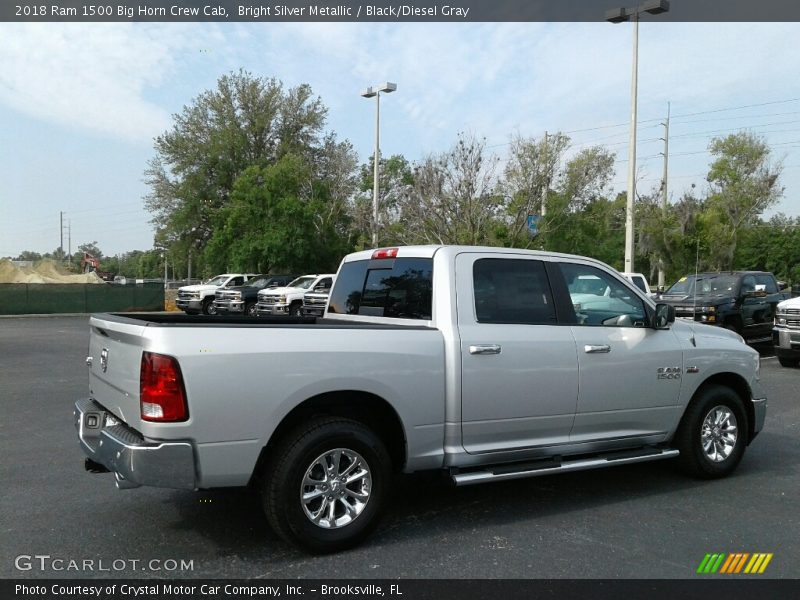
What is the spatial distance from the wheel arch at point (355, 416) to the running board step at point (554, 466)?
0.44 metres

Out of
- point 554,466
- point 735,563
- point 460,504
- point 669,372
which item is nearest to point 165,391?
point 460,504

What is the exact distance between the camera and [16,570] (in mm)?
3988

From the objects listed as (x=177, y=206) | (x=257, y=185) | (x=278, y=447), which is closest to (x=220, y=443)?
(x=278, y=447)

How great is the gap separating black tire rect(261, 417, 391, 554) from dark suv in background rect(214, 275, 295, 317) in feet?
75.3

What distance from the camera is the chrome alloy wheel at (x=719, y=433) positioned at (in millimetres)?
5973

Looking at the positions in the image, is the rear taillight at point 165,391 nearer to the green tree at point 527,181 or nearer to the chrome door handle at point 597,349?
the chrome door handle at point 597,349

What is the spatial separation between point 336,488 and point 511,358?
1.48 metres

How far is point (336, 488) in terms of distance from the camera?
4297 mm

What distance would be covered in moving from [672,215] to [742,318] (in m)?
15.2

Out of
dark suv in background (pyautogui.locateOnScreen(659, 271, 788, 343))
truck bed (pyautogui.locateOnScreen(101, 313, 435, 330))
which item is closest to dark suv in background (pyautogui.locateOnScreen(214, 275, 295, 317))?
dark suv in background (pyautogui.locateOnScreen(659, 271, 788, 343))

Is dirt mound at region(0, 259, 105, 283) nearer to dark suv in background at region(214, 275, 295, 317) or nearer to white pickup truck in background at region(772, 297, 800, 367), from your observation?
dark suv in background at region(214, 275, 295, 317)

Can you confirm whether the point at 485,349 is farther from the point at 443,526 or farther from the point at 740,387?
the point at 740,387

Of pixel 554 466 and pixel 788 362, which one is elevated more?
pixel 554 466

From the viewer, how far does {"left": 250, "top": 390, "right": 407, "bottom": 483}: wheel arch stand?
4.24 meters
